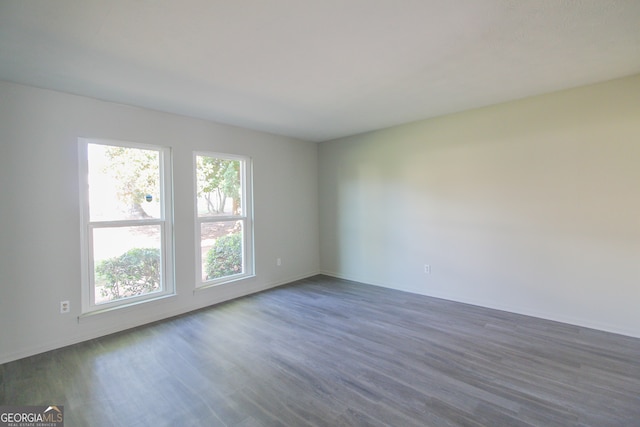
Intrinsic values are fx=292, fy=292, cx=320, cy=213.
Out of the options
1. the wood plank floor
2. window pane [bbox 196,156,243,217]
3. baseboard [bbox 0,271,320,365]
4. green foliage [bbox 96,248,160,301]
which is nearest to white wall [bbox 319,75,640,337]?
the wood plank floor

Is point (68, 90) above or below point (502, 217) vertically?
above

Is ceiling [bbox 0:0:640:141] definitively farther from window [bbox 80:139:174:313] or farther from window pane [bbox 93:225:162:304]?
window pane [bbox 93:225:162:304]

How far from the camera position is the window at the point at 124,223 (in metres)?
3.05

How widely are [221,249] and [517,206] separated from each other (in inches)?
153

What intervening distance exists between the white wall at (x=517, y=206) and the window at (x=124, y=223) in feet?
9.63

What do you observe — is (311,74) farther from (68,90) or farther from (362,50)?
(68,90)

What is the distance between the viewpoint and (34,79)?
2541 millimetres

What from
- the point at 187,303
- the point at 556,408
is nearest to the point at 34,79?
the point at 187,303

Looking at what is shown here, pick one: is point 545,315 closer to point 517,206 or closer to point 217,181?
point 517,206

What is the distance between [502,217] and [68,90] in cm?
486

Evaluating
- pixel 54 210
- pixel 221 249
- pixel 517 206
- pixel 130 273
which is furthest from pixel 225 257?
pixel 517 206

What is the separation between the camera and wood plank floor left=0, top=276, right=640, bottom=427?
1877 millimetres

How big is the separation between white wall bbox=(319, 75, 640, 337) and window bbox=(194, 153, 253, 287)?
1845 mm

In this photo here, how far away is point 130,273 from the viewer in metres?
3.34
